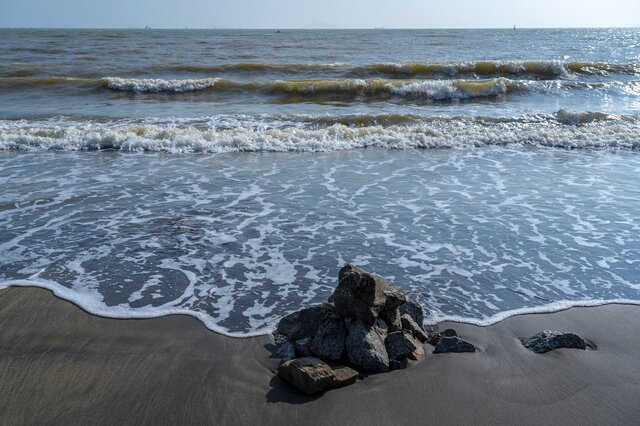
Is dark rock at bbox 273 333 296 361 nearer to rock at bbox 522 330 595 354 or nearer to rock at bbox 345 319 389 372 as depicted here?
rock at bbox 345 319 389 372

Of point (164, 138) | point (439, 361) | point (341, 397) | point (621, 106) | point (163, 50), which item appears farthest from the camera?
point (163, 50)

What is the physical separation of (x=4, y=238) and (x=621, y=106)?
1821cm

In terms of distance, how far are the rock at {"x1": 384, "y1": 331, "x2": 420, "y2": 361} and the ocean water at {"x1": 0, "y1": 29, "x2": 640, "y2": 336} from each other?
0.79 meters

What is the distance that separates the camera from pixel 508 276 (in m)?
5.56

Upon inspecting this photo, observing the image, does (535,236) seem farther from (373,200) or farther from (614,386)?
(614,386)

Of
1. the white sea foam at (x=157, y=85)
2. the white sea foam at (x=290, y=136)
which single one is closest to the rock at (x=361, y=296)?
the white sea foam at (x=290, y=136)

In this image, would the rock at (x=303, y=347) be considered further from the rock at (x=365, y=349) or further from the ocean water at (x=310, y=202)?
the ocean water at (x=310, y=202)

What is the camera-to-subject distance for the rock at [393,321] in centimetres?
423

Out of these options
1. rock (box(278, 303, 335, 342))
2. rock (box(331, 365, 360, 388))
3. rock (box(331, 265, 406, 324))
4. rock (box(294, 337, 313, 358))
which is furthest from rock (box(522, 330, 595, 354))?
rock (box(294, 337, 313, 358))

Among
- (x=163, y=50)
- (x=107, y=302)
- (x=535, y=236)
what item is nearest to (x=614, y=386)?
(x=535, y=236)

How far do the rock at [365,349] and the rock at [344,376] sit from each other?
0.35 feet

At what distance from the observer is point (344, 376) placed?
12.4 ft

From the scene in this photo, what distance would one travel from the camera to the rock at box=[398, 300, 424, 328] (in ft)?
14.7

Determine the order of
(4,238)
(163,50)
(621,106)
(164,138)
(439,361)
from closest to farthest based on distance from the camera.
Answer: (439,361)
(4,238)
(164,138)
(621,106)
(163,50)
